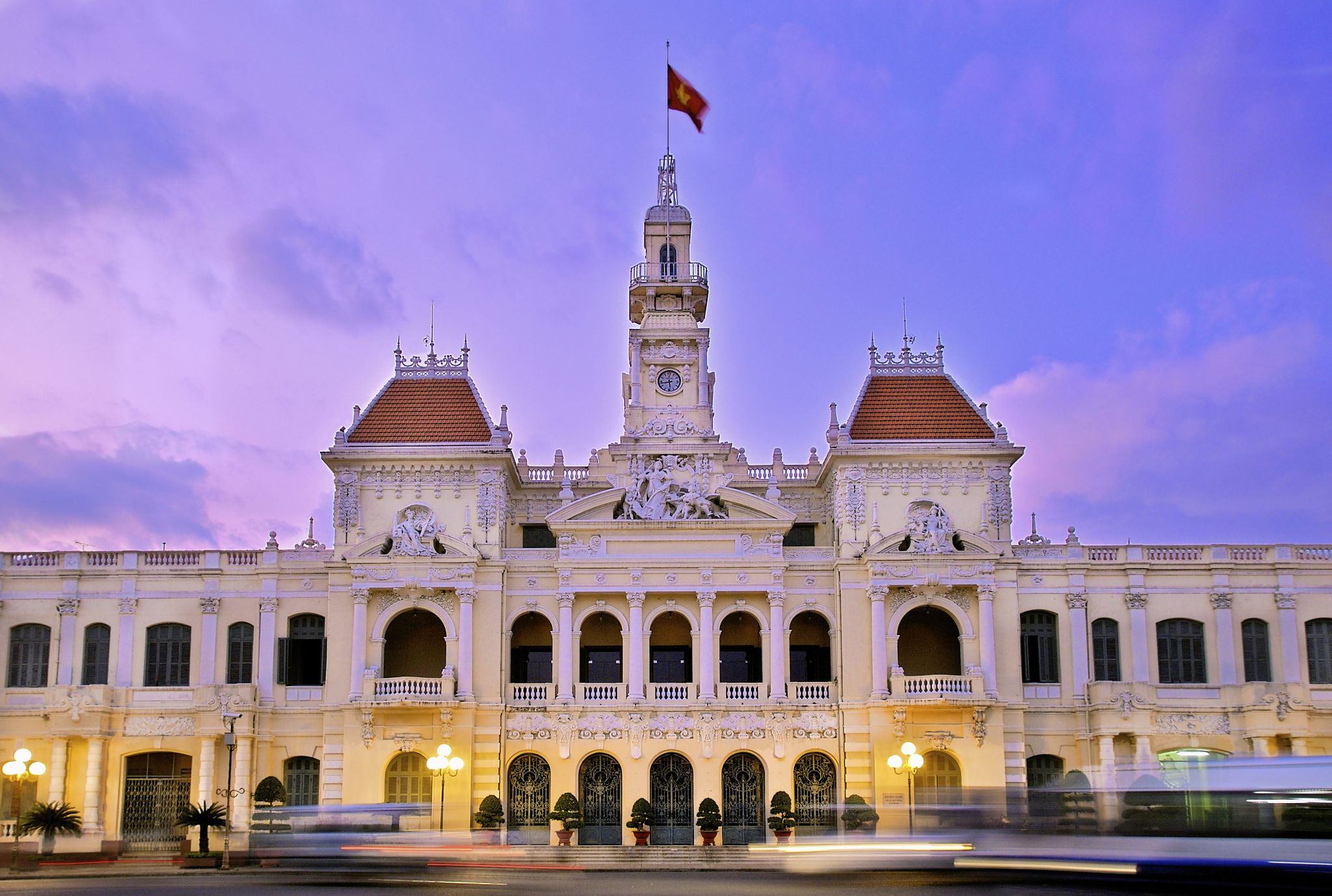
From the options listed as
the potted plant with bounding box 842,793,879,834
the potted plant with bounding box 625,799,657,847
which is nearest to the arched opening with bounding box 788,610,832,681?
the potted plant with bounding box 842,793,879,834

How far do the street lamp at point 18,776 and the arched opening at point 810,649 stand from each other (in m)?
27.1

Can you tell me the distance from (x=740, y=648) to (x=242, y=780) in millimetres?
19293

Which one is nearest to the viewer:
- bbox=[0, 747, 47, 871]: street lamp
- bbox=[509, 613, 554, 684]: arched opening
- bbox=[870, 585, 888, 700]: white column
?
bbox=[0, 747, 47, 871]: street lamp

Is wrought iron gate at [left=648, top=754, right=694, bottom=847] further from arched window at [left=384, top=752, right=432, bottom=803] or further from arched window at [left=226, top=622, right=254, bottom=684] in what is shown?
arched window at [left=226, top=622, right=254, bottom=684]

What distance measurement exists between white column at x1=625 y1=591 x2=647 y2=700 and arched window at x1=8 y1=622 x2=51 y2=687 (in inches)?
878

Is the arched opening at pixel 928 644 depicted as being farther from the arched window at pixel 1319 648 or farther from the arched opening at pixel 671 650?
the arched window at pixel 1319 648

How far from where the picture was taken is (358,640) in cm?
5500

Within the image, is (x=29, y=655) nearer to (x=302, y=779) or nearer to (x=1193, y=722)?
(x=302, y=779)

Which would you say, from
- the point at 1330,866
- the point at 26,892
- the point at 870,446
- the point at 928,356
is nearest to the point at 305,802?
the point at 26,892

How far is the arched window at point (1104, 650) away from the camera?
184 ft

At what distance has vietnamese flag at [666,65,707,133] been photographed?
60.2 meters

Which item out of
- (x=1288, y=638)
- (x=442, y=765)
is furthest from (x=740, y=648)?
(x=1288, y=638)

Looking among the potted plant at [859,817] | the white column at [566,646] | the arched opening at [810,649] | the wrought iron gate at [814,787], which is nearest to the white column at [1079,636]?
the arched opening at [810,649]

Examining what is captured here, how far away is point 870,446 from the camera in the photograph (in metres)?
56.6
